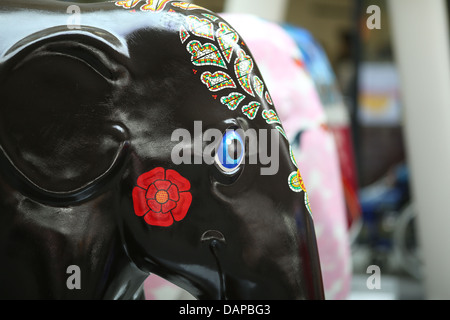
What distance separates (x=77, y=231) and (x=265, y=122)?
6.0 inches

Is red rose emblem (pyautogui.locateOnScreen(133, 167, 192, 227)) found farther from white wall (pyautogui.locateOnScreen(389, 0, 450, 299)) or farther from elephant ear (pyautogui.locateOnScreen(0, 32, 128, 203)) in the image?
white wall (pyautogui.locateOnScreen(389, 0, 450, 299))

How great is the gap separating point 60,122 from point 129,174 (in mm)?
59

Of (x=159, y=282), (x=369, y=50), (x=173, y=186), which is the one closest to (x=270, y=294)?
(x=173, y=186)

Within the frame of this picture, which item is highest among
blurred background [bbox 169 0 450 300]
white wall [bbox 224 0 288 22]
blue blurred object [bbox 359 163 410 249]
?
white wall [bbox 224 0 288 22]

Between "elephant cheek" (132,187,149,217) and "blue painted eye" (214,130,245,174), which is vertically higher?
"blue painted eye" (214,130,245,174)

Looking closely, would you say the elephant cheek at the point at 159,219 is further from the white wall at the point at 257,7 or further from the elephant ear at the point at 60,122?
the white wall at the point at 257,7

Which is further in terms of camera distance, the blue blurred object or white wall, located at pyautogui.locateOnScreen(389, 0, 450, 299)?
the blue blurred object

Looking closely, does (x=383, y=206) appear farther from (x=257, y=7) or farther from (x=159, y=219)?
(x=159, y=219)

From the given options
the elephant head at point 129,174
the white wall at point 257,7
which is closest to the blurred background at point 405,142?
the white wall at point 257,7

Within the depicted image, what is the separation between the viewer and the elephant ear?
1.41 ft

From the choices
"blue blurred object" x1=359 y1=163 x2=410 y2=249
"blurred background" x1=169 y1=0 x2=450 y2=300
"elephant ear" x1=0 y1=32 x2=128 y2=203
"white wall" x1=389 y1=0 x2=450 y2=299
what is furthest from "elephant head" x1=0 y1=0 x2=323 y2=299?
"blue blurred object" x1=359 y1=163 x2=410 y2=249

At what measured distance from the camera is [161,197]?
43cm

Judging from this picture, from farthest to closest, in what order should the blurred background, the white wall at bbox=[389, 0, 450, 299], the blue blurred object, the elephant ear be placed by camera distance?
the blue blurred object
the white wall at bbox=[389, 0, 450, 299]
the blurred background
the elephant ear

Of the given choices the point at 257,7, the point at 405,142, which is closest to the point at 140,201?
the point at 257,7
